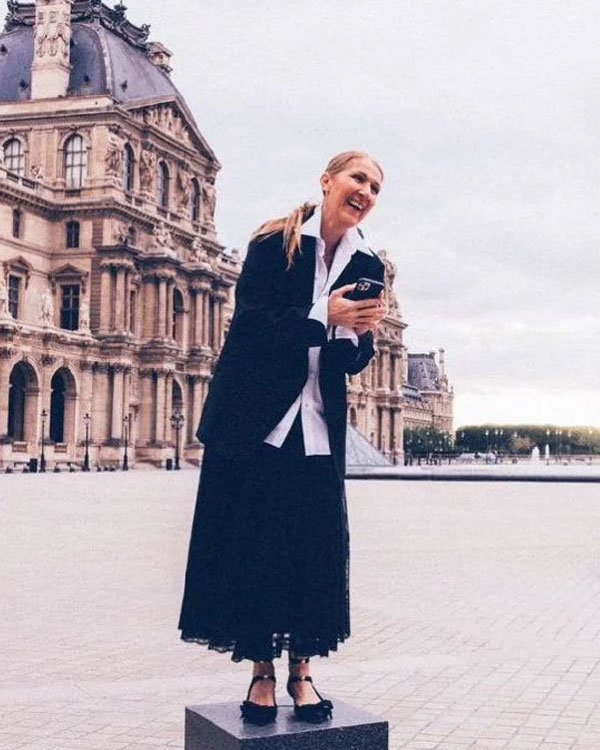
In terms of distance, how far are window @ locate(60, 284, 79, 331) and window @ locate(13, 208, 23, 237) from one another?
439 cm

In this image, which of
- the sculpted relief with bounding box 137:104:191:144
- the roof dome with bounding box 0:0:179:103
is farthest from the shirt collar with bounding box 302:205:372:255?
the sculpted relief with bounding box 137:104:191:144

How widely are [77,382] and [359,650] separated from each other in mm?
56390

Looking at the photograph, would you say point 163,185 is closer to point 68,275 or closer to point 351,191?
point 68,275

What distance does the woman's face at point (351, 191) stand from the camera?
4.91 meters

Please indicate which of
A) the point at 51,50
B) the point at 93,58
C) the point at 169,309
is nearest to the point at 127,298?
the point at 169,309

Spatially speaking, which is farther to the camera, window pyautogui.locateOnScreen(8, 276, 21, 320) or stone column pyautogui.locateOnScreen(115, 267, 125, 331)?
stone column pyautogui.locateOnScreen(115, 267, 125, 331)

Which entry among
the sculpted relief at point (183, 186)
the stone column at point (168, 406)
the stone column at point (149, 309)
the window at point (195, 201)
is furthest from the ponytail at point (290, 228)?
the window at point (195, 201)

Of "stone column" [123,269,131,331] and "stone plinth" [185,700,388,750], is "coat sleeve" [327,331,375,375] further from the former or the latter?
"stone column" [123,269,131,331]

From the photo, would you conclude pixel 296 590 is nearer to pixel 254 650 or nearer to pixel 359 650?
pixel 254 650

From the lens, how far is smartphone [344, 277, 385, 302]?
15.6ft

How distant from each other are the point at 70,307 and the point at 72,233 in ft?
14.4

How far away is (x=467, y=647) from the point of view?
8.88 meters

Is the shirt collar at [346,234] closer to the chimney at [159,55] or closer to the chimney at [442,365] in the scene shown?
the chimney at [159,55]

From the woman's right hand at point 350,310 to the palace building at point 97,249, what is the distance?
53107 millimetres
